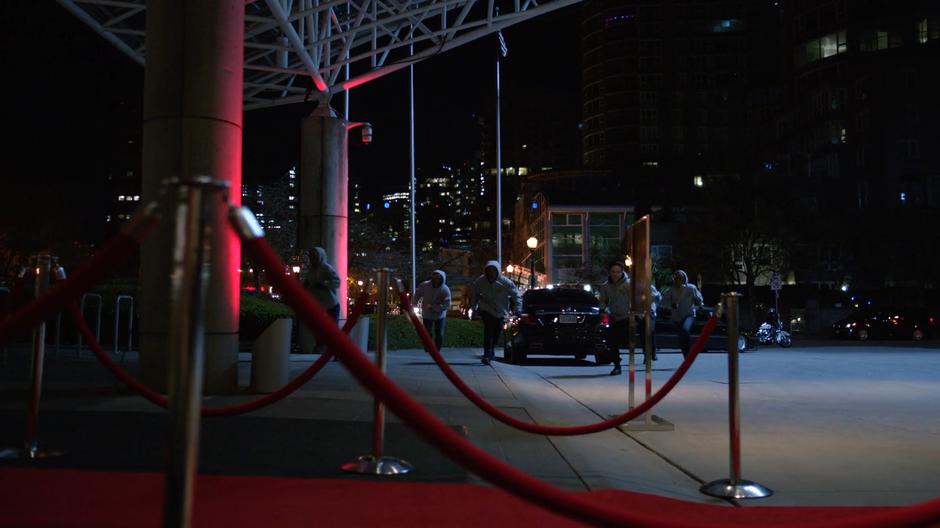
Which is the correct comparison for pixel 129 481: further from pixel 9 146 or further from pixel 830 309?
pixel 830 309

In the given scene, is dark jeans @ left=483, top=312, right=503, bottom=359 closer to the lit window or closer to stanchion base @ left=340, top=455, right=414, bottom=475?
stanchion base @ left=340, top=455, right=414, bottom=475

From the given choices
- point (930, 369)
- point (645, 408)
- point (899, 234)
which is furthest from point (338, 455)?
point (899, 234)

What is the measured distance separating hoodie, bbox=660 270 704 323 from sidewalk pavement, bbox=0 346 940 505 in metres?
2.20

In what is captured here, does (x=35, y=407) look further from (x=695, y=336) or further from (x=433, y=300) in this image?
(x=695, y=336)

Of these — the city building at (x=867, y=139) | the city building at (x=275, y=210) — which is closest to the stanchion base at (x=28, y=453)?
the city building at (x=275, y=210)

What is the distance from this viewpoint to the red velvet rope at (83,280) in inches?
128

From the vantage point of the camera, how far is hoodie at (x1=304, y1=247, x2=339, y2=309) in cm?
1427

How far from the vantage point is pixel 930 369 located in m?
17.1

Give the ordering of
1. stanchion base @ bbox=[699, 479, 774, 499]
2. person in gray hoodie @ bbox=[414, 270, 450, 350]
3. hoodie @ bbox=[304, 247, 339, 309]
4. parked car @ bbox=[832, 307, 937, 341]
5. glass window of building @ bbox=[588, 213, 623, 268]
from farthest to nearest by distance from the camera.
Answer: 1. glass window of building @ bbox=[588, 213, 623, 268]
2. parked car @ bbox=[832, 307, 937, 341]
3. person in gray hoodie @ bbox=[414, 270, 450, 350]
4. hoodie @ bbox=[304, 247, 339, 309]
5. stanchion base @ bbox=[699, 479, 774, 499]

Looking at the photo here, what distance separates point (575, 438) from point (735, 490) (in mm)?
2588

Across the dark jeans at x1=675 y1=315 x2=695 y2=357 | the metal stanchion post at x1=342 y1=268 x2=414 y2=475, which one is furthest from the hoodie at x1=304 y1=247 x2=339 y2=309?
the metal stanchion post at x1=342 y1=268 x2=414 y2=475

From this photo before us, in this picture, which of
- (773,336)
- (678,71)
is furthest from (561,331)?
(678,71)

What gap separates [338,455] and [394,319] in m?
18.2

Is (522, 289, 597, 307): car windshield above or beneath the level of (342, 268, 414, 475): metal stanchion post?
above
